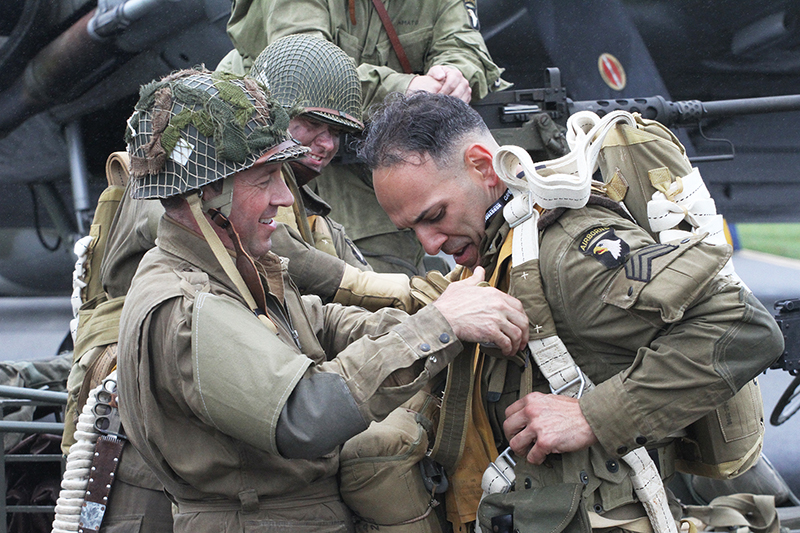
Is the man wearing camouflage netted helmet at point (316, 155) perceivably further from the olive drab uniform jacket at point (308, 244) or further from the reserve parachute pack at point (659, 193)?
the reserve parachute pack at point (659, 193)

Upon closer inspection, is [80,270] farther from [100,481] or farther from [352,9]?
[352,9]

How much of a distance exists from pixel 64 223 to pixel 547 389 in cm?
623

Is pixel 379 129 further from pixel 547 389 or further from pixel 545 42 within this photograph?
pixel 545 42

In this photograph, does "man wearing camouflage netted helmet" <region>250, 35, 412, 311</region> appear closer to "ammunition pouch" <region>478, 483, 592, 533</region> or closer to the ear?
the ear

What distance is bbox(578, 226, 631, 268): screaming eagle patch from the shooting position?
6.10 ft

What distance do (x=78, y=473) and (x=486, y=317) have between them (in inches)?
58.8

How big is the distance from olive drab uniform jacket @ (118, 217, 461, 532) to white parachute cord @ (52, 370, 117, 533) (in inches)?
22.9

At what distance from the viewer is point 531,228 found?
2041mm

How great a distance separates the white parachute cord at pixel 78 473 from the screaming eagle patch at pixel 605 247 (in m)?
1.62

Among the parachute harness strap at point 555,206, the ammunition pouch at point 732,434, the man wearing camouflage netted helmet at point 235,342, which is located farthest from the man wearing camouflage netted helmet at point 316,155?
the ammunition pouch at point 732,434

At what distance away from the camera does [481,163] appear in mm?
2256

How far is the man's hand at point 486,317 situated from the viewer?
6.15ft

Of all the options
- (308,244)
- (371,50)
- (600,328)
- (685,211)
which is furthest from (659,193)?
(371,50)

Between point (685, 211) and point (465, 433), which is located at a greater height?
point (685, 211)
